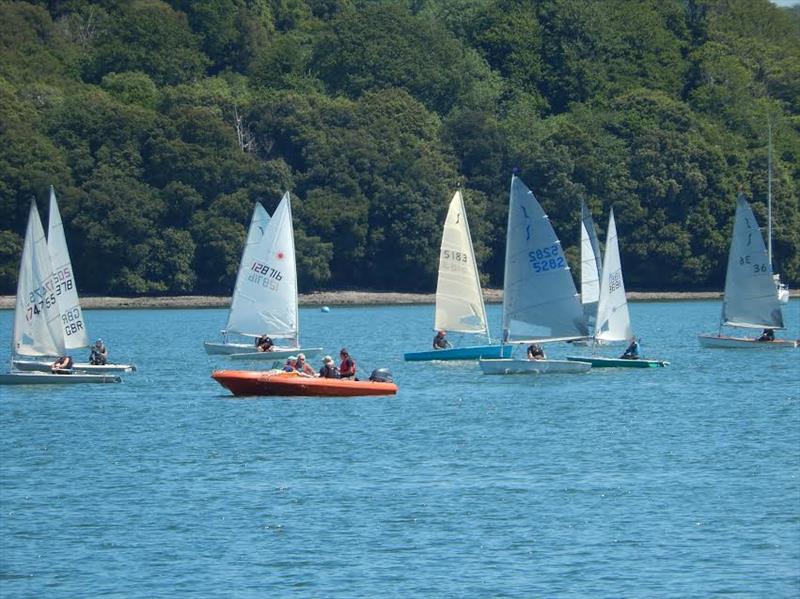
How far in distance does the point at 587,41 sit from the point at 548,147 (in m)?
25.7

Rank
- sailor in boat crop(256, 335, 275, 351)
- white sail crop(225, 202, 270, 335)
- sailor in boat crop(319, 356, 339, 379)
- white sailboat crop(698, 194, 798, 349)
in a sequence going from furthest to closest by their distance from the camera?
1. white sailboat crop(698, 194, 798, 349)
2. white sail crop(225, 202, 270, 335)
3. sailor in boat crop(256, 335, 275, 351)
4. sailor in boat crop(319, 356, 339, 379)

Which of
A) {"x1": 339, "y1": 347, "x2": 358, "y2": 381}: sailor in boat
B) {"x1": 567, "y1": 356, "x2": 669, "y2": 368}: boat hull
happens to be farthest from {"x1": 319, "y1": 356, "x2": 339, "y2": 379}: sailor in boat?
{"x1": 567, "y1": 356, "x2": 669, "y2": 368}: boat hull

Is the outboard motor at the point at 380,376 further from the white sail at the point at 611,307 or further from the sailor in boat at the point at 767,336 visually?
the sailor in boat at the point at 767,336

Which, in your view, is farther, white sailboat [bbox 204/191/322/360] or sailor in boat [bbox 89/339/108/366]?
white sailboat [bbox 204/191/322/360]

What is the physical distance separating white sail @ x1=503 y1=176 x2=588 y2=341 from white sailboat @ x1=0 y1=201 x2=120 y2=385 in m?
12.9

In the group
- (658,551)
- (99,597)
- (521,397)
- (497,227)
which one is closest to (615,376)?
(521,397)

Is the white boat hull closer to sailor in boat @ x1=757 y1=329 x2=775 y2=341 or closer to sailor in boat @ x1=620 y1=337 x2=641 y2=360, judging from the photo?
sailor in boat @ x1=620 y1=337 x2=641 y2=360

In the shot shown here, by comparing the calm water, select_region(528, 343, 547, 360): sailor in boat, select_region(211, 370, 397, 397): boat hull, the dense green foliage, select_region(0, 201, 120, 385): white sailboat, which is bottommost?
→ the calm water

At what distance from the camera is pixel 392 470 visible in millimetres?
38000

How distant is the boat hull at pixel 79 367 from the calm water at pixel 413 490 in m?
0.64

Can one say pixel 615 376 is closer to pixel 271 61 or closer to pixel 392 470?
pixel 392 470

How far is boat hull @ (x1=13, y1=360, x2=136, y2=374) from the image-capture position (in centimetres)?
5525

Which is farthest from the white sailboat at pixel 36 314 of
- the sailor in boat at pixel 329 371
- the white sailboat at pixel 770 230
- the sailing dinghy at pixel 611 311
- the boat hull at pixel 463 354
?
the white sailboat at pixel 770 230

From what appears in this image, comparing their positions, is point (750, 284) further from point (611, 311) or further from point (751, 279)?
point (611, 311)
